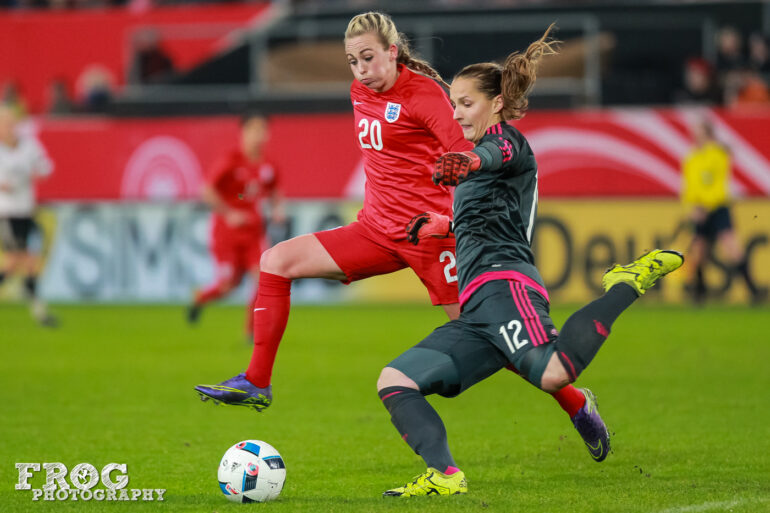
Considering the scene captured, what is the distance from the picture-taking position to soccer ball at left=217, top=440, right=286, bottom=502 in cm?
552

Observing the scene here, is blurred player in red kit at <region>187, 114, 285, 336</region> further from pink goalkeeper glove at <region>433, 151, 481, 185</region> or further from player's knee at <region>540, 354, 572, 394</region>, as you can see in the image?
pink goalkeeper glove at <region>433, 151, 481, 185</region>

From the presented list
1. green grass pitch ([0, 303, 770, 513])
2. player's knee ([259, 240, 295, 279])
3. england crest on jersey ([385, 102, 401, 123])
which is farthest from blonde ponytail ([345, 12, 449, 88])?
green grass pitch ([0, 303, 770, 513])

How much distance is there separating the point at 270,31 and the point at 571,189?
543cm

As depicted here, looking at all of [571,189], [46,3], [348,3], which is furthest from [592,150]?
[46,3]

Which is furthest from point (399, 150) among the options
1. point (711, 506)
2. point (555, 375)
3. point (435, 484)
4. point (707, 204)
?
point (707, 204)

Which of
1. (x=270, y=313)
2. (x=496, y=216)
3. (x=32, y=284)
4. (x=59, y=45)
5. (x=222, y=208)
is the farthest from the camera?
(x=59, y=45)

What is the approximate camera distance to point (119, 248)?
18250 mm

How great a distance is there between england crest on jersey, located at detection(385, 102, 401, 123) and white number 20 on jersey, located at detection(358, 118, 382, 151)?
6cm

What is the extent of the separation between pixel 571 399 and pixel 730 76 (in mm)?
13165

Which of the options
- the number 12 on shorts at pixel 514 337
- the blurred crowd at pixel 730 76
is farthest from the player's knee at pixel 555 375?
the blurred crowd at pixel 730 76

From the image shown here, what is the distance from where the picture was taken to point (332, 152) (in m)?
18.7

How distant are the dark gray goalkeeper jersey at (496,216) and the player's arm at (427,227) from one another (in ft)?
0.38

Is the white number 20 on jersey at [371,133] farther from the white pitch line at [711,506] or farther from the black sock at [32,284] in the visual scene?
the black sock at [32,284]

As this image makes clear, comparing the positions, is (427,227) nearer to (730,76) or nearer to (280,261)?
(280,261)
